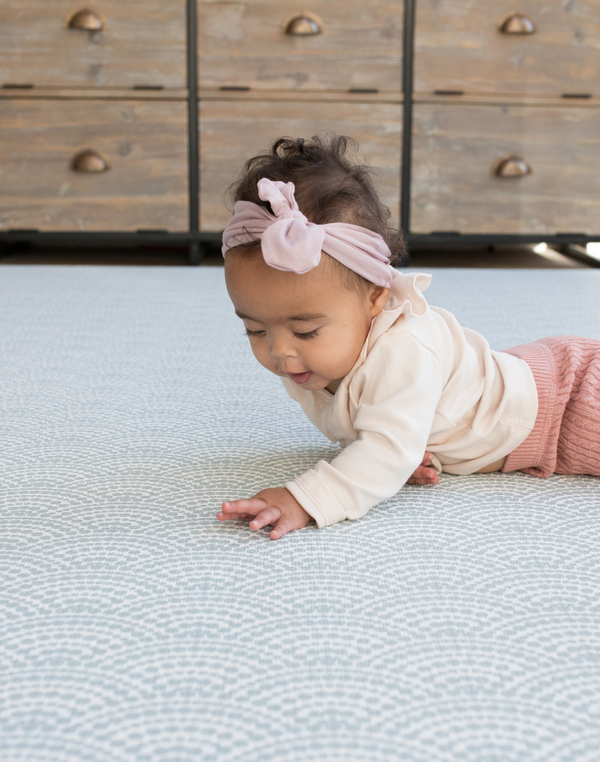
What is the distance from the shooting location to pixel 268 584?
0.46 metres

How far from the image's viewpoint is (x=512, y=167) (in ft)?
6.48

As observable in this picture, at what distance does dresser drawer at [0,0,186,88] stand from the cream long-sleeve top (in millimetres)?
1490

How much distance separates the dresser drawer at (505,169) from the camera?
6.47 ft

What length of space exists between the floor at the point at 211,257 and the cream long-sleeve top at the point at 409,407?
4.72 ft

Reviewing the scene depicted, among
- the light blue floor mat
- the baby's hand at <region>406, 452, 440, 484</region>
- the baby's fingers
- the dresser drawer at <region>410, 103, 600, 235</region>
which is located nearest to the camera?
the light blue floor mat

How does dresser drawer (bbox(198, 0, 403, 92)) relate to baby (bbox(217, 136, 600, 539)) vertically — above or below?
above

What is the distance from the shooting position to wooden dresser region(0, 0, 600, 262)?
74.7 inches

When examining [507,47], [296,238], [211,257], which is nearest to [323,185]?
[296,238]

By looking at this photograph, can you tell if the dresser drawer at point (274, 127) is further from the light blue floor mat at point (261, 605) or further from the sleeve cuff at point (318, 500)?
the sleeve cuff at point (318, 500)

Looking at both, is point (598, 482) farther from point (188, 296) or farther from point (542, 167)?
point (542, 167)

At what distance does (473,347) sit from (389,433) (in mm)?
154

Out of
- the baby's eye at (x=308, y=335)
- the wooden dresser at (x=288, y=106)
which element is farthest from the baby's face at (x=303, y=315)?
the wooden dresser at (x=288, y=106)

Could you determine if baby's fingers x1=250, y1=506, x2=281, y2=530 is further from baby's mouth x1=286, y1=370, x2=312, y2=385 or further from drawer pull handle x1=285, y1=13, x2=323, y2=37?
drawer pull handle x1=285, y1=13, x2=323, y2=37

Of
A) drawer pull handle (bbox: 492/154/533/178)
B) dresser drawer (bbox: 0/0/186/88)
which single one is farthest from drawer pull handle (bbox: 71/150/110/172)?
drawer pull handle (bbox: 492/154/533/178)
